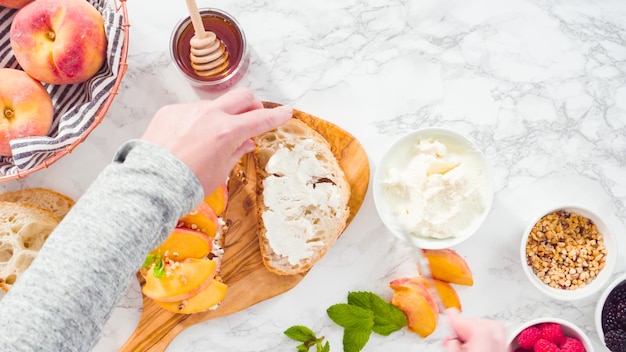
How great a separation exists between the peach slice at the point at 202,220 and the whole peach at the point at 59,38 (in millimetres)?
359

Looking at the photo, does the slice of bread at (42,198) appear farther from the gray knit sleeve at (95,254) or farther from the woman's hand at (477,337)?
the woman's hand at (477,337)

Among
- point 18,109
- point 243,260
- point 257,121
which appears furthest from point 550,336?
point 18,109

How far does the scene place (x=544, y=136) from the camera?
1.51 meters

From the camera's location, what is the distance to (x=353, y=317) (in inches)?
57.7

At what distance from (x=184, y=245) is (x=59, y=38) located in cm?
49

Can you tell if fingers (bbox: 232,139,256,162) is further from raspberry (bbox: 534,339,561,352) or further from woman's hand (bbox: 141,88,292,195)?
raspberry (bbox: 534,339,561,352)

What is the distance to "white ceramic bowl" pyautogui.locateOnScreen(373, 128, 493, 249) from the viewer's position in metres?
1.39

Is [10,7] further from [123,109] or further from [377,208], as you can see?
[377,208]

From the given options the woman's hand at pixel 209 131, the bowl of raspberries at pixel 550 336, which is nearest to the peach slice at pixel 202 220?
the woman's hand at pixel 209 131

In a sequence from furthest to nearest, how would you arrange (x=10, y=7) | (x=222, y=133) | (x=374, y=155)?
(x=374, y=155)
(x=10, y=7)
(x=222, y=133)

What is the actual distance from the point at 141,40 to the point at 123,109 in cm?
17

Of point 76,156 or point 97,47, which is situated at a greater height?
point 97,47

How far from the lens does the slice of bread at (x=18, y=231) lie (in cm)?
139

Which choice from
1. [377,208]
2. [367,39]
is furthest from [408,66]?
[377,208]
